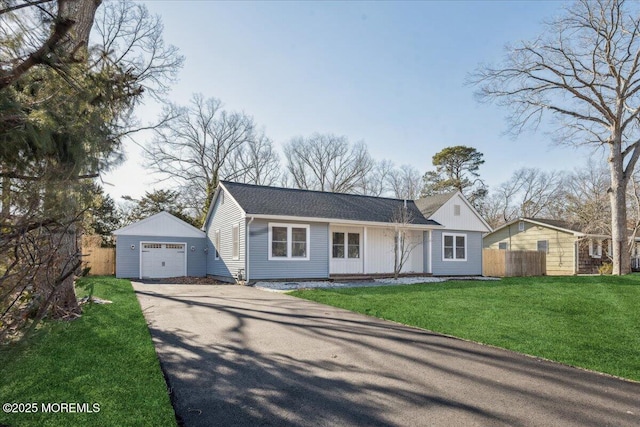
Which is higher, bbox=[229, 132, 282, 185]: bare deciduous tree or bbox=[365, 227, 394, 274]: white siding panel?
bbox=[229, 132, 282, 185]: bare deciduous tree

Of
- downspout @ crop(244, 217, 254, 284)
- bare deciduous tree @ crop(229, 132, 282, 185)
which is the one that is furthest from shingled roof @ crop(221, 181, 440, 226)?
bare deciduous tree @ crop(229, 132, 282, 185)

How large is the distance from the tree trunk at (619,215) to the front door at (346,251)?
11342 millimetres

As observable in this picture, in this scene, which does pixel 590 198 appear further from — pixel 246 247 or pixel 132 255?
pixel 132 255

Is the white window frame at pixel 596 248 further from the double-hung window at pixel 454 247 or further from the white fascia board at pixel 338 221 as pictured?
the white fascia board at pixel 338 221

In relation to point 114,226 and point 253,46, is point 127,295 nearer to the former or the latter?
point 253,46

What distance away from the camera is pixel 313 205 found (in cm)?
1766

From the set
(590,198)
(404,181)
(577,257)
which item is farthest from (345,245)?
(404,181)

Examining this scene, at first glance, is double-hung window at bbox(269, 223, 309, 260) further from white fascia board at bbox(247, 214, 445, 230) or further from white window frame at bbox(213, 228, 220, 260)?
white window frame at bbox(213, 228, 220, 260)

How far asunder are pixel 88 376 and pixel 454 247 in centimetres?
1879

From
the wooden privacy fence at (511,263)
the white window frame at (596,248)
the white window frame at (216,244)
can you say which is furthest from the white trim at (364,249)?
the white window frame at (596,248)

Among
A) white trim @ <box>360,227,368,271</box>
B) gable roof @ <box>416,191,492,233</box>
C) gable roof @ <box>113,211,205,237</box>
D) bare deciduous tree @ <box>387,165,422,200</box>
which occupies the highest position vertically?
bare deciduous tree @ <box>387,165,422,200</box>

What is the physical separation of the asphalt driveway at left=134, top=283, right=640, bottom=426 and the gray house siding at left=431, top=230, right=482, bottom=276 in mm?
13062

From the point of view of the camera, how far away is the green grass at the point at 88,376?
124 inches

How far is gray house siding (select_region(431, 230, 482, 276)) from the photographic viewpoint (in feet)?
64.5
